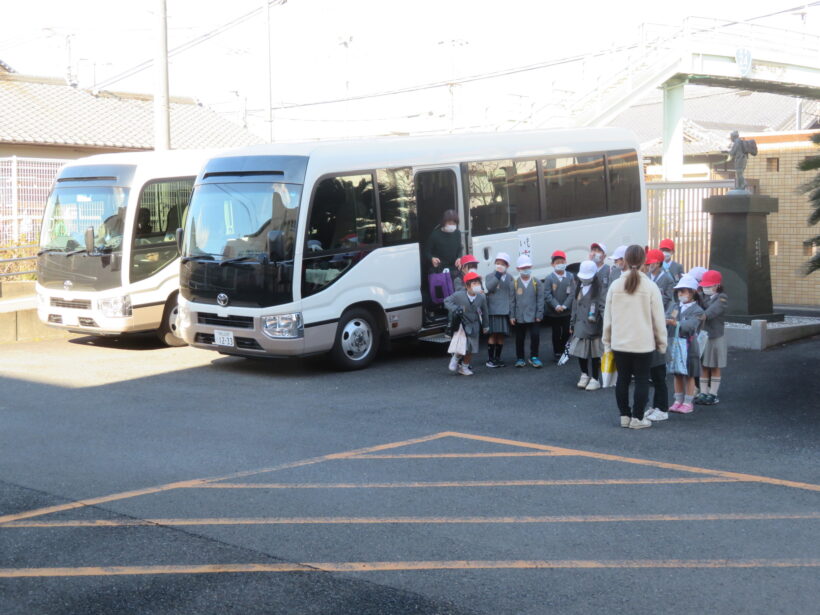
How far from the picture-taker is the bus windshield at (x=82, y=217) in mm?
14680

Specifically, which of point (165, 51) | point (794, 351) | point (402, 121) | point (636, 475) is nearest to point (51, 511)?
point (636, 475)

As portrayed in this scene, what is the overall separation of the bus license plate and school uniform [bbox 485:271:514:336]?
10.6ft

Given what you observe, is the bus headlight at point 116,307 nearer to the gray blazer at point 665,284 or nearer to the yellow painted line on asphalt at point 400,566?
the gray blazer at point 665,284

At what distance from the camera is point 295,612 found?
508 centimetres

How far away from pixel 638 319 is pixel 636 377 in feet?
1.86

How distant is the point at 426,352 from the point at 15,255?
29.6 ft

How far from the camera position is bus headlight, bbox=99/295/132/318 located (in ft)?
47.5

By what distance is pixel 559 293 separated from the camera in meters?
12.9

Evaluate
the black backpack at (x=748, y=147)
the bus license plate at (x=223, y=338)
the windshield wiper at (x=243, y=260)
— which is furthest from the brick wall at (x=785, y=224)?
the bus license plate at (x=223, y=338)

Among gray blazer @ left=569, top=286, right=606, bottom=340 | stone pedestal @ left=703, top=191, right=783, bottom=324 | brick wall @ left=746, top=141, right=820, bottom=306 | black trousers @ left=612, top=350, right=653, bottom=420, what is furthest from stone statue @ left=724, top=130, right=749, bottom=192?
black trousers @ left=612, top=350, right=653, bottom=420

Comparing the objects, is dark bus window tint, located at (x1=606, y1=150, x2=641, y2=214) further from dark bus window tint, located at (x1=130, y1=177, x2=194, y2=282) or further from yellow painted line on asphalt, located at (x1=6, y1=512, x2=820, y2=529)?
yellow painted line on asphalt, located at (x1=6, y1=512, x2=820, y2=529)

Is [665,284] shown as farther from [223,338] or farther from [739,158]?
[739,158]

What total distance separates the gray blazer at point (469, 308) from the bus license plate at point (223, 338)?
268 centimetres

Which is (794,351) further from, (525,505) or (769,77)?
(769,77)
